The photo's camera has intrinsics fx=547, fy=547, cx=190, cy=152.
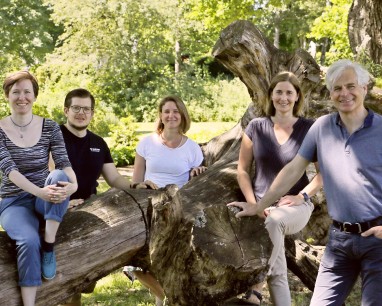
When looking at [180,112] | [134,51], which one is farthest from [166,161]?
[134,51]

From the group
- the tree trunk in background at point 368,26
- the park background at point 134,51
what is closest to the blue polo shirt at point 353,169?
the tree trunk in background at point 368,26

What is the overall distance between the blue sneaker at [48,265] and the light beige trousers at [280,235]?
1.46m

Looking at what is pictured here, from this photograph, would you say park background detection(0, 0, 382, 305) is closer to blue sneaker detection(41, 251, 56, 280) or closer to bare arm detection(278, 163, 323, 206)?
bare arm detection(278, 163, 323, 206)

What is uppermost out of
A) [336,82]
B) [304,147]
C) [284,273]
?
[336,82]

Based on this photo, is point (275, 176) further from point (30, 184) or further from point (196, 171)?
point (30, 184)

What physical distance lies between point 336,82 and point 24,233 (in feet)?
6.46

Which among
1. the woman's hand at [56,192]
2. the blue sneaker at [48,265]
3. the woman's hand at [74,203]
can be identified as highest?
the woman's hand at [56,192]

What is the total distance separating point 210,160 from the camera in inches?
247

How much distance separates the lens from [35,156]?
331cm

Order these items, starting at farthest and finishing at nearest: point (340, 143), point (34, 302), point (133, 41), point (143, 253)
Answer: point (133, 41) < point (143, 253) < point (34, 302) < point (340, 143)

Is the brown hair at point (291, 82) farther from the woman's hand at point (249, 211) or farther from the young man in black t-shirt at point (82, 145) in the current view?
the young man in black t-shirt at point (82, 145)

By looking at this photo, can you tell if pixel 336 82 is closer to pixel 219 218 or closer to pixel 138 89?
pixel 219 218

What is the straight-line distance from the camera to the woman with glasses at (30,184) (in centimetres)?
312

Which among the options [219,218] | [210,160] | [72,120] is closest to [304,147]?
[219,218]
